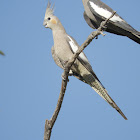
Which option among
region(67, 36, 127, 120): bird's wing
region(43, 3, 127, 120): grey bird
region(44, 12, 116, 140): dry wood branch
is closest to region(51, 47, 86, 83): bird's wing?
region(43, 3, 127, 120): grey bird

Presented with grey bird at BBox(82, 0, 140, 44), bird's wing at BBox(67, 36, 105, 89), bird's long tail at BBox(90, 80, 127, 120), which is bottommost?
bird's long tail at BBox(90, 80, 127, 120)

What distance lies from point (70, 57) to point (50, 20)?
3.79 ft

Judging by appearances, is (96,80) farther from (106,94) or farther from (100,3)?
(100,3)

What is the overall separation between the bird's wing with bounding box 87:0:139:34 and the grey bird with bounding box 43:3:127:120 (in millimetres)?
884

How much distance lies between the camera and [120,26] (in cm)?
503

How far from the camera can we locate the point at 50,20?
5.24 m

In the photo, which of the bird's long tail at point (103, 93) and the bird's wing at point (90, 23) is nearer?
the bird's long tail at point (103, 93)

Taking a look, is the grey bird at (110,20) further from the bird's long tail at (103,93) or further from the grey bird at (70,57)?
the bird's long tail at (103,93)

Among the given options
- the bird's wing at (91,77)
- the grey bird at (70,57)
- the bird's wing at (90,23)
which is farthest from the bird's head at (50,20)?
the bird's wing at (90,23)

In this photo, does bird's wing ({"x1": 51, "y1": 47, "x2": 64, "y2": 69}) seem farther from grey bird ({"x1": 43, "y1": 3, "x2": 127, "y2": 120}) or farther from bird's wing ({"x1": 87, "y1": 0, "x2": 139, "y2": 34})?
bird's wing ({"x1": 87, "y1": 0, "x2": 139, "y2": 34})

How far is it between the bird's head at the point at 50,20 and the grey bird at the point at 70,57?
0.06 metres

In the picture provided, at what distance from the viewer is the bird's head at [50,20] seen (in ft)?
16.9

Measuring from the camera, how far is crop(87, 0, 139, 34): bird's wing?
16.4 ft

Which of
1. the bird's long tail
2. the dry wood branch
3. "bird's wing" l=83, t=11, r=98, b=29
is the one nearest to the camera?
the dry wood branch
